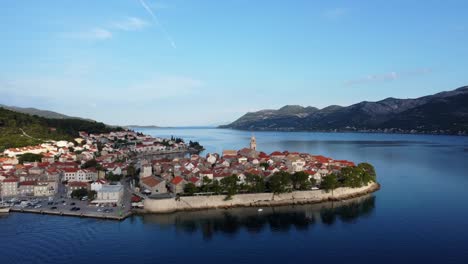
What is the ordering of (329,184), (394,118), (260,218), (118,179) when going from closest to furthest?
(260,218)
(329,184)
(118,179)
(394,118)

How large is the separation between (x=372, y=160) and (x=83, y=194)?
28772 millimetres

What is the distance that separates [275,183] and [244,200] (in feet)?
6.03

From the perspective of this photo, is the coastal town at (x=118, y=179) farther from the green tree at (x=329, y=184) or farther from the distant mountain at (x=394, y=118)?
the distant mountain at (x=394, y=118)

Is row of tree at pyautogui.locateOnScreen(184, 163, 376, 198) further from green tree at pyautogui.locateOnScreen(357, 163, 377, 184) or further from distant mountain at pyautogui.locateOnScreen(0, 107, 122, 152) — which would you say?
distant mountain at pyautogui.locateOnScreen(0, 107, 122, 152)

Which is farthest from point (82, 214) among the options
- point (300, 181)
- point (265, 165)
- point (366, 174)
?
point (366, 174)

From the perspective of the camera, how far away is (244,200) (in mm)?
18812

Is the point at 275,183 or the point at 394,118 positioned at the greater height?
the point at 394,118

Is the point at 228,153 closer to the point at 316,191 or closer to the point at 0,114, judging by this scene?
the point at 316,191

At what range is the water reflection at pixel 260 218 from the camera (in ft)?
51.4

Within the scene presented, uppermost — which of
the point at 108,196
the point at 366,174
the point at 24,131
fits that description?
the point at 24,131

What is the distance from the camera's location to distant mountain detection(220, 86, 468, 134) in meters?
99.2

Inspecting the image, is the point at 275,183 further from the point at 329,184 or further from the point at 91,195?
the point at 91,195

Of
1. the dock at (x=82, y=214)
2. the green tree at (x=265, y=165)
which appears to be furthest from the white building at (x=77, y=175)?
the green tree at (x=265, y=165)

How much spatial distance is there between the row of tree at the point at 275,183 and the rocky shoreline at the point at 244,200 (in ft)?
1.02
